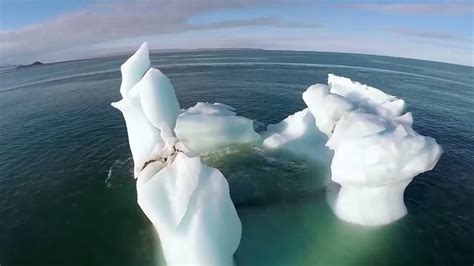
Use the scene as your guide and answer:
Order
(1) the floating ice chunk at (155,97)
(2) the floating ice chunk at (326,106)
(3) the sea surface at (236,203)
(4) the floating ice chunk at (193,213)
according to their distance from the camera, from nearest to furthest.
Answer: (4) the floating ice chunk at (193,213)
(3) the sea surface at (236,203)
(1) the floating ice chunk at (155,97)
(2) the floating ice chunk at (326,106)

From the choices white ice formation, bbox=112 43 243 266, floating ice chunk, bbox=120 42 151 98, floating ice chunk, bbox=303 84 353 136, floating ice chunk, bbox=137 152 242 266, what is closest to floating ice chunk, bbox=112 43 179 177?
floating ice chunk, bbox=120 42 151 98

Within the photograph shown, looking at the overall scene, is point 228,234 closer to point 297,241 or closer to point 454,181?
point 297,241

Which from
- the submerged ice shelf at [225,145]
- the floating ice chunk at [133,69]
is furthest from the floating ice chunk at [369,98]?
the floating ice chunk at [133,69]

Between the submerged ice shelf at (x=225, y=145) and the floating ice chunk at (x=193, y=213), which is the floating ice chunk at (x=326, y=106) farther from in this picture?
the floating ice chunk at (x=193, y=213)

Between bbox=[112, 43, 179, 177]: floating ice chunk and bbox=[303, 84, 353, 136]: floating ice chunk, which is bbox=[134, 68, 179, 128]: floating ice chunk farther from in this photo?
bbox=[303, 84, 353, 136]: floating ice chunk

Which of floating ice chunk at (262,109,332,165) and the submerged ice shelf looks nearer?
the submerged ice shelf

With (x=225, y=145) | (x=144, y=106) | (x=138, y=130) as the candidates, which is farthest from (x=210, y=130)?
(x=144, y=106)
